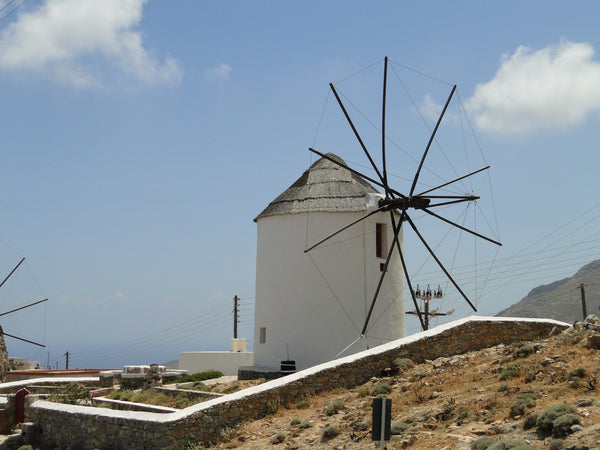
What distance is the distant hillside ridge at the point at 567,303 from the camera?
72.3m

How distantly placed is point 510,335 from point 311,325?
20.4 feet

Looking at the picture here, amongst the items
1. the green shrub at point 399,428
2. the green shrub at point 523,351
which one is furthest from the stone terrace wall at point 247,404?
the green shrub at point 399,428

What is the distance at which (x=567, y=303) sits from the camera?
80812 mm

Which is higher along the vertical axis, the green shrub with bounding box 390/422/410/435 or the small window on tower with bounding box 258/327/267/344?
the small window on tower with bounding box 258/327/267/344

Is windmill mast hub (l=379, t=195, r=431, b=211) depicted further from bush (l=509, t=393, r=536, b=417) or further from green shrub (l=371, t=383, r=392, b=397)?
bush (l=509, t=393, r=536, b=417)

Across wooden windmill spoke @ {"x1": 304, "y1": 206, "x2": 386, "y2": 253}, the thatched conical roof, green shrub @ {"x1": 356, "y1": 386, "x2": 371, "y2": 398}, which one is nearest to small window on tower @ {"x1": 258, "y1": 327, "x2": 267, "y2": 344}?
wooden windmill spoke @ {"x1": 304, "y1": 206, "x2": 386, "y2": 253}

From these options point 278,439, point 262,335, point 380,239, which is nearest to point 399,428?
point 278,439

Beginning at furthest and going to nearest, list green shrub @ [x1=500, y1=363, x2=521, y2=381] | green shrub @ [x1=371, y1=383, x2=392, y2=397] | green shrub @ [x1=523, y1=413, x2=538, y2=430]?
green shrub @ [x1=371, y1=383, x2=392, y2=397] → green shrub @ [x1=500, y1=363, x2=521, y2=381] → green shrub @ [x1=523, y1=413, x2=538, y2=430]

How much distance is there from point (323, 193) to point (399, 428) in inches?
483

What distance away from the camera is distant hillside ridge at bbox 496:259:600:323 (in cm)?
7231

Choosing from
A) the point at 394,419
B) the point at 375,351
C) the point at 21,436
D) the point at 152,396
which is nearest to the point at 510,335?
the point at 375,351

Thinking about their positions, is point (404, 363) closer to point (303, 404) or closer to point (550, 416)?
point (303, 404)

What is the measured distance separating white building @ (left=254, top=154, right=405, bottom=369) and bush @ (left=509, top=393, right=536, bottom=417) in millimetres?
10149

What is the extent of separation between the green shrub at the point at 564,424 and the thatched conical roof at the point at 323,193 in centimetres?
1280
